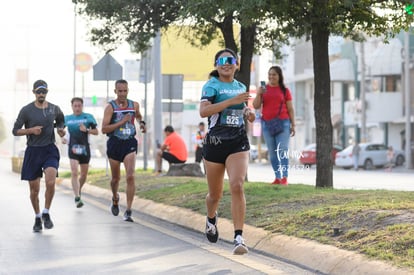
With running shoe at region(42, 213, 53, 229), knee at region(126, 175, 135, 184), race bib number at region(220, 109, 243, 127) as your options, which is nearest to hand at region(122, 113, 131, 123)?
knee at region(126, 175, 135, 184)

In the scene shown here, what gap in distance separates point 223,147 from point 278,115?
247 inches

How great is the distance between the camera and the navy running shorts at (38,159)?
531 inches

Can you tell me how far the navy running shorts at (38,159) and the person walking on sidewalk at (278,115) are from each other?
3.82 metres

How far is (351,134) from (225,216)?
62.4 metres

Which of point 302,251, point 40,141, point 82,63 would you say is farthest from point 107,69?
point 82,63

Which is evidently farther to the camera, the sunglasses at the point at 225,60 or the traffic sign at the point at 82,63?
the traffic sign at the point at 82,63

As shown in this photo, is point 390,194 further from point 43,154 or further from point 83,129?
point 83,129

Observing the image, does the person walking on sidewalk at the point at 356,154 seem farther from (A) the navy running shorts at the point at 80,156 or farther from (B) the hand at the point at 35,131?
(B) the hand at the point at 35,131

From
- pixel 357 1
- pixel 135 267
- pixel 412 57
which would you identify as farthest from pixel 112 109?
pixel 412 57

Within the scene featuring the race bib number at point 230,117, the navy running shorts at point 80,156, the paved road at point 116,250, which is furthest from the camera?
the navy running shorts at point 80,156

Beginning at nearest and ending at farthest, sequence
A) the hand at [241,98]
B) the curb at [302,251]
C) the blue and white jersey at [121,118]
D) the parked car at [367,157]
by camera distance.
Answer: the curb at [302,251] → the hand at [241,98] → the blue and white jersey at [121,118] → the parked car at [367,157]

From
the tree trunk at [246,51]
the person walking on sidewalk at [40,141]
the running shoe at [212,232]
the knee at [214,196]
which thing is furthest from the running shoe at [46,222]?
the tree trunk at [246,51]

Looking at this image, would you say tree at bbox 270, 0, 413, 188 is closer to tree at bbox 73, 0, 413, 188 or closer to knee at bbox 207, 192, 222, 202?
tree at bbox 73, 0, 413, 188

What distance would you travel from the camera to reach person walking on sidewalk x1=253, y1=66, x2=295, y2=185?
16.2 meters
